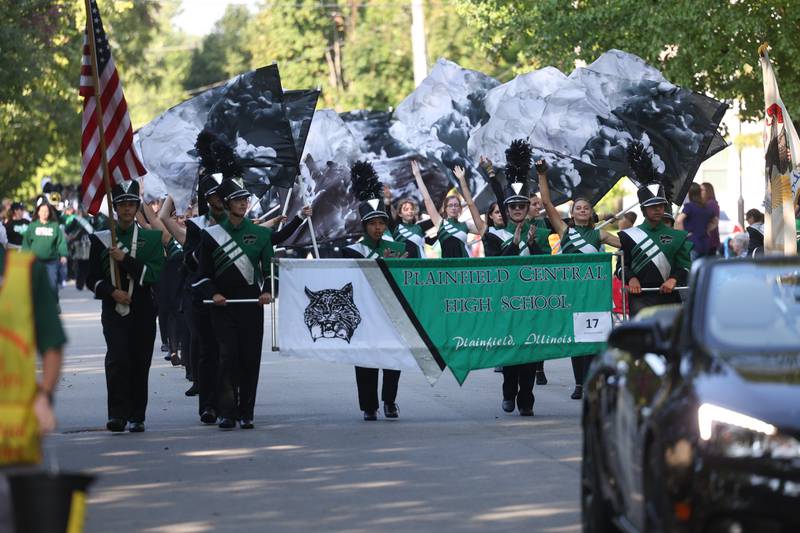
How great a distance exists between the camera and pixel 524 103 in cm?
2141

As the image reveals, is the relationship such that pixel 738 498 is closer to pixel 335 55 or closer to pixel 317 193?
pixel 317 193

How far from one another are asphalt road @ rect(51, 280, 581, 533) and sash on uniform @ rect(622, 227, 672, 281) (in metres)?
1.45

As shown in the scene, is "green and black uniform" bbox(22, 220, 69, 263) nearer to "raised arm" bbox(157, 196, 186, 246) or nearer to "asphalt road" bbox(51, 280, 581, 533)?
"asphalt road" bbox(51, 280, 581, 533)

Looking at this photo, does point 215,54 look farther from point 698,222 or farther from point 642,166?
point 642,166

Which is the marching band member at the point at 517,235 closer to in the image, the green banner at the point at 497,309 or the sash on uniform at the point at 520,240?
the sash on uniform at the point at 520,240

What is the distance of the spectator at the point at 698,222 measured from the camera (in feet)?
83.2

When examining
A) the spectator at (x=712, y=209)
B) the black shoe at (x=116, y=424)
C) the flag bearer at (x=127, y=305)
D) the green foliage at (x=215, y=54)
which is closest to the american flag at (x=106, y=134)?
the flag bearer at (x=127, y=305)

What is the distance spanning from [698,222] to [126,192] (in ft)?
41.7

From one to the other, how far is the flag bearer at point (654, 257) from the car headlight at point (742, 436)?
8.57 meters

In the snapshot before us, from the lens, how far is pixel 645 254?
15.3m

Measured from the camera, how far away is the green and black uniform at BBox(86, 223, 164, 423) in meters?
14.2

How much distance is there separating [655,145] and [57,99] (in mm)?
32945

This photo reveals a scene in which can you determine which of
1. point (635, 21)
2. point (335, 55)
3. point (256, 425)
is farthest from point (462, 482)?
point (335, 55)

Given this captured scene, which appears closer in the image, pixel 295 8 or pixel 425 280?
pixel 425 280
